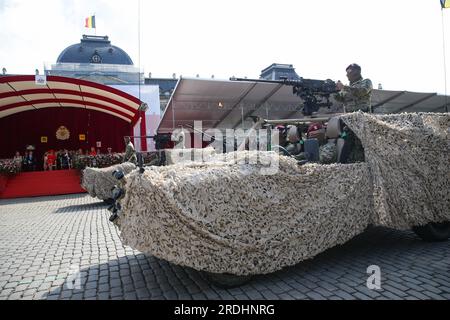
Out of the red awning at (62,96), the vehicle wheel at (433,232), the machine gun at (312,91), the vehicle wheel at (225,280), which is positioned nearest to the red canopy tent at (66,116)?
the red awning at (62,96)

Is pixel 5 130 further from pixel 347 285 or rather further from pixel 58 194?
pixel 347 285

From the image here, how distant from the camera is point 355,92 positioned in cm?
513

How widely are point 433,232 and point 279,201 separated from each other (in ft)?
8.52

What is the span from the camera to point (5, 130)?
822 inches

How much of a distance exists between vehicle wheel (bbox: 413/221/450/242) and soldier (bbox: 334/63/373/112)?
6.42ft

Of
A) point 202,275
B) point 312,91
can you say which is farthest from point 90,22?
point 202,275

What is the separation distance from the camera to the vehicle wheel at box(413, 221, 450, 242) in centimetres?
430

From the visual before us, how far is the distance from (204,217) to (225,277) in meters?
0.64

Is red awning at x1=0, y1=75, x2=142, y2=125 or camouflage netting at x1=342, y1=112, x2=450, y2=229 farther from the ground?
red awning at x1=0, y1=75, x2=142, y2=125

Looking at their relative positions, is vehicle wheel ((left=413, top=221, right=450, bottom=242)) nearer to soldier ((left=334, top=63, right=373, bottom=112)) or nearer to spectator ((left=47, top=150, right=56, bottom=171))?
soldier ((left=334, top=63, right=373, bottom=112))

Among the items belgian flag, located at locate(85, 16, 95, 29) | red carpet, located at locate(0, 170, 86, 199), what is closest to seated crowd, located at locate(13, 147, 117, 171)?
red carpet, located at locate(0, 170, 86, 199)

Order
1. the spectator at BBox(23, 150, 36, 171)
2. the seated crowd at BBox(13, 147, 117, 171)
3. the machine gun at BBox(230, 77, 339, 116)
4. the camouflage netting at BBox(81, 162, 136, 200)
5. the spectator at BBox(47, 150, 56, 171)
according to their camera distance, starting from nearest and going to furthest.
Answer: the machine gun at BBox(230, 77, 339, 116) → the camouflage netting at BBox(81, 162, 136, 200) → the spectator at BBox(47, 150, 56, 171) → the seated crowd at BBox(13, 147, 117, 171) → the spectator at BBox(23, 150, 36, 171)
